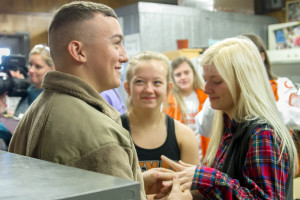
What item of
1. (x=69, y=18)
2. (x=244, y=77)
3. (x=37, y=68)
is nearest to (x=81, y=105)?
(x=69, y=18)

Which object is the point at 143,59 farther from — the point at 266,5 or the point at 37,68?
the point at 266,5

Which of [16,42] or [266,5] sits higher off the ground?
[266,5]

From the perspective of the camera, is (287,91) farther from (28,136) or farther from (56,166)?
(56,166)

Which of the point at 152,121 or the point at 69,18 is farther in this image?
the point at 152,121

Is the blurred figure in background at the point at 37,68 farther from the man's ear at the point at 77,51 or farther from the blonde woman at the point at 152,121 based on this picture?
the man's ear at the point at 77,51

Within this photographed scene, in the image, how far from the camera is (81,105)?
2.51ft

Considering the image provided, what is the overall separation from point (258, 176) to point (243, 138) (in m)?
0.13

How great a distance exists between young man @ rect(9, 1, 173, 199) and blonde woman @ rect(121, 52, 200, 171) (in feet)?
2.08

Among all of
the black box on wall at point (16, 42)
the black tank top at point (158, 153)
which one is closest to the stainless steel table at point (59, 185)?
the black tank top at point (158, 153)

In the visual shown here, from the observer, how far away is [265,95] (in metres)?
1.19

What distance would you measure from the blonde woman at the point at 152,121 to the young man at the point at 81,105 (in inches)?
25.0

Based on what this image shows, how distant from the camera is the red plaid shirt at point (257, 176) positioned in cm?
101

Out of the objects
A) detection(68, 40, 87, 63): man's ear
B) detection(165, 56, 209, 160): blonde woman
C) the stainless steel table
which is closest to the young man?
detection(68, 40, 87, 63): man's ear

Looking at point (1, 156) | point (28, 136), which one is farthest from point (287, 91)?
point (1, 156)
